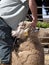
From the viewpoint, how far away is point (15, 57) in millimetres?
4328

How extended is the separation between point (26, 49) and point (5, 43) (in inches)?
9.5

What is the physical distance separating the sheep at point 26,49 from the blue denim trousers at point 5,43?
0.20 ft

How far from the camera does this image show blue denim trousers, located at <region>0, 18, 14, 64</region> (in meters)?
4.28

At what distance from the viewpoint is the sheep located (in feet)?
14.0

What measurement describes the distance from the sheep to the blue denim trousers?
0.20ft

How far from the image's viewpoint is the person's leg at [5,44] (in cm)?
428

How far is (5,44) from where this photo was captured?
4297 mm

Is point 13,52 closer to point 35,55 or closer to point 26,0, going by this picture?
point 35,55

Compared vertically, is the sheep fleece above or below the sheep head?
below

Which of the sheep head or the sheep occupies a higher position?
the sheep head

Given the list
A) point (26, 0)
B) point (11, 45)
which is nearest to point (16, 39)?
point (11, 45)

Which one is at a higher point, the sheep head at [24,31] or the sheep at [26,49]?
the sheep head at [24,31]

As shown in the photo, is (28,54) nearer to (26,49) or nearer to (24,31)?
(26,49)

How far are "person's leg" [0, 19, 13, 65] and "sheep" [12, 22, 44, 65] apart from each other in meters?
0.06
